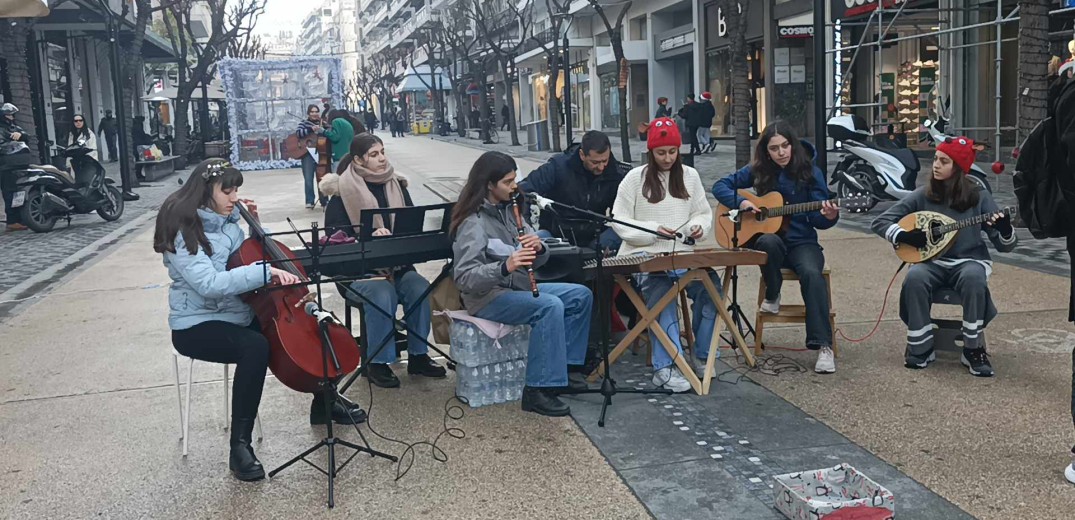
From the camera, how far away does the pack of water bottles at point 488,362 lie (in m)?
5.23

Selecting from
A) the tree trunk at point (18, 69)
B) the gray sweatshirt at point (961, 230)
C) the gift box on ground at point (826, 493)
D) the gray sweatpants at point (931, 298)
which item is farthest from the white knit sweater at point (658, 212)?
the tree trunk at point (18, 69)

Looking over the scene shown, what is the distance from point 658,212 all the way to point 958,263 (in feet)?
5.56

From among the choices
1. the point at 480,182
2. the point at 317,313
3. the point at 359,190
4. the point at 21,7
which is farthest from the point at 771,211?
the point at 21,7

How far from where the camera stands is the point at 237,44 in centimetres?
5050

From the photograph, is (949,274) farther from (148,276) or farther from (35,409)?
(148,276)

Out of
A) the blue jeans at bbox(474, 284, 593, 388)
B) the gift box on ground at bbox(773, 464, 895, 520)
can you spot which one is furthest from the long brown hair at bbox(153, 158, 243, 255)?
the gift box on ground at bbox(773, 464, 895, 520)

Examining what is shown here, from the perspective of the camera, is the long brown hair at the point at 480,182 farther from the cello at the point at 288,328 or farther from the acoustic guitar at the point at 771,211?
the acoustic guitar at the point at 771,211

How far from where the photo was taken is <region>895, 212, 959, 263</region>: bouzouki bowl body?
5598mm

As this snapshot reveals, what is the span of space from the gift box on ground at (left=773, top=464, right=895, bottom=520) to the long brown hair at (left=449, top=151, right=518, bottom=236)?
2085 millimetres

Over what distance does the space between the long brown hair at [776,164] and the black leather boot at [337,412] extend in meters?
2.81

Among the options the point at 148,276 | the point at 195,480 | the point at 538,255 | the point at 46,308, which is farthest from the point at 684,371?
the point at 148,276

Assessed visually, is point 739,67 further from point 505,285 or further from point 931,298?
point 505,285

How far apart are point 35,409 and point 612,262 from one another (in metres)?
3.27

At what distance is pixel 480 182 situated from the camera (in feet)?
16.8
